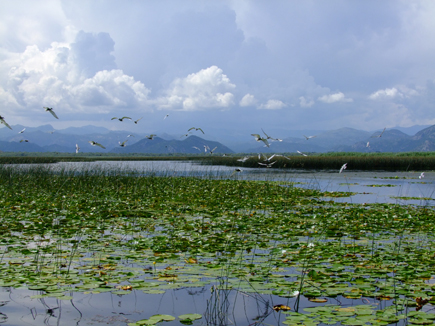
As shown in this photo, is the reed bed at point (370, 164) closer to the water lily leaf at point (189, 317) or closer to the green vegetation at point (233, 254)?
the green vegetation at point (233, 254)

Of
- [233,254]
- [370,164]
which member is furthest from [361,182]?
[233,254]

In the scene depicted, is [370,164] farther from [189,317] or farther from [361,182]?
[189,317]

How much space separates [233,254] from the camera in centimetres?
685

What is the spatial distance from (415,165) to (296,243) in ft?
139

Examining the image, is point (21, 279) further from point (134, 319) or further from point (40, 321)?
point (134, 319)

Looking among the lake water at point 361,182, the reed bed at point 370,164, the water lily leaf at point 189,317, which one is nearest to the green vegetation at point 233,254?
the water lily leaf at point 189,317

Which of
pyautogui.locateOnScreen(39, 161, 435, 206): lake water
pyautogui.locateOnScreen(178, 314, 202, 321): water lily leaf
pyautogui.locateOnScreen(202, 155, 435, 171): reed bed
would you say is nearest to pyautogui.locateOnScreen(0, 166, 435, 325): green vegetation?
pyautogui.locateOnScreen(178, 314, 202, 321): water lily leaf

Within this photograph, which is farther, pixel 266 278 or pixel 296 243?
pixel 296 243

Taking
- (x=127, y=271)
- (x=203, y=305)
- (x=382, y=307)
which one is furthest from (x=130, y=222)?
(x=382, y=307)

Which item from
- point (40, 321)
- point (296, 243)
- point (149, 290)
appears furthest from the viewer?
point (296, 243)

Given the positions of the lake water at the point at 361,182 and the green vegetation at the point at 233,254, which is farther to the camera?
the lake water at the point at 361,182

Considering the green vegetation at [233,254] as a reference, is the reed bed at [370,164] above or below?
A: above

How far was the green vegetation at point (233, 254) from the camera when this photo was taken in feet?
15.9

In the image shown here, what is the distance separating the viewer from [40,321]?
13.9 ft
